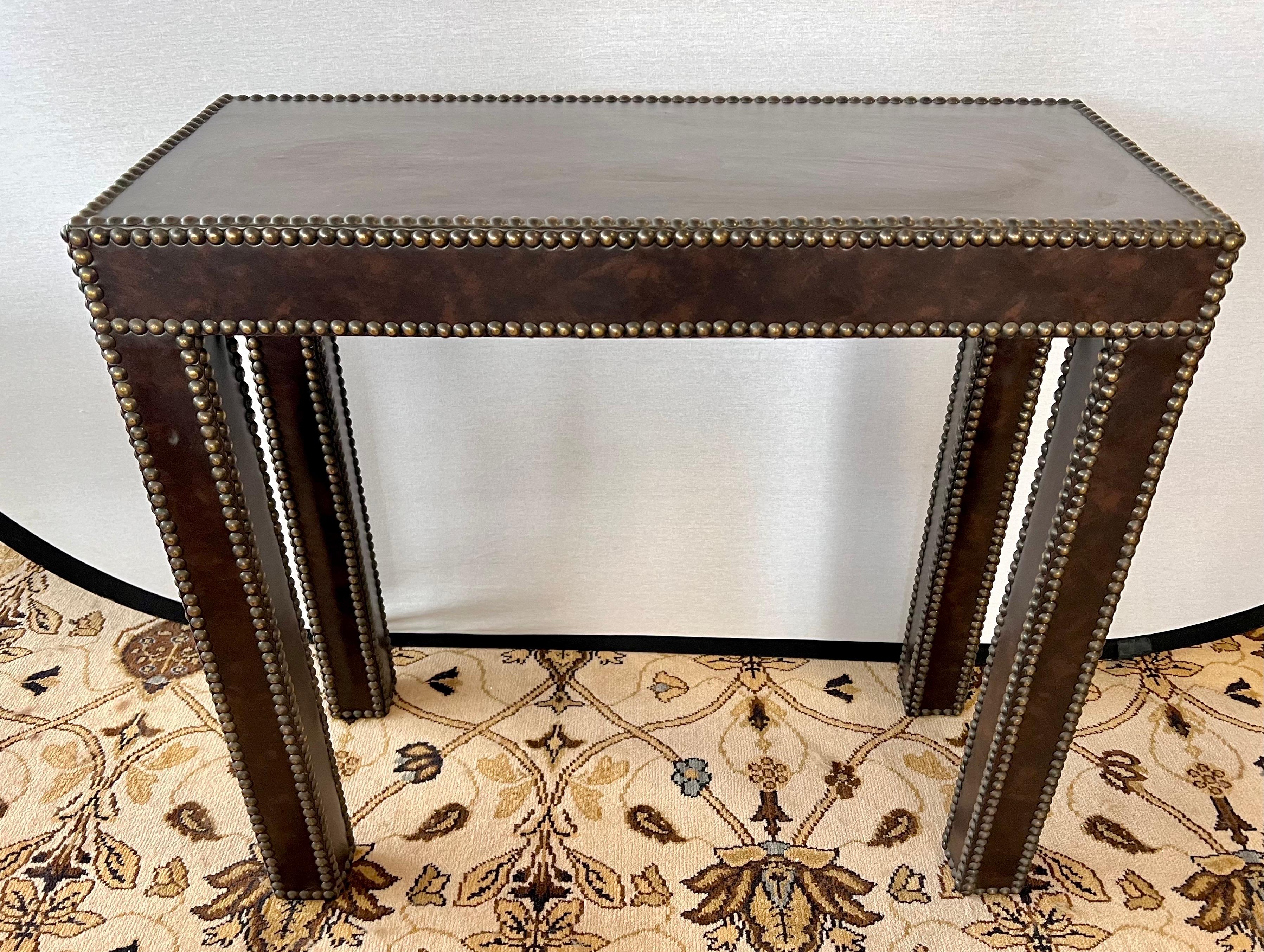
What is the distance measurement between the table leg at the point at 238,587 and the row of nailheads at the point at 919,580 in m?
0.69

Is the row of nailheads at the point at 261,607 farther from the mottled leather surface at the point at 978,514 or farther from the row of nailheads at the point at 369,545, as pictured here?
the mottled leather surface at the point at 978,514

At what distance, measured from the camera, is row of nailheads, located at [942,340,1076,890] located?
822 millimetres

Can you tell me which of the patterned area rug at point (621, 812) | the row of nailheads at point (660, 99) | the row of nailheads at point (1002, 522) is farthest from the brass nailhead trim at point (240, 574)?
the row of nailheads at point (1002, 522)

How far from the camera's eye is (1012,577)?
35.9 inches

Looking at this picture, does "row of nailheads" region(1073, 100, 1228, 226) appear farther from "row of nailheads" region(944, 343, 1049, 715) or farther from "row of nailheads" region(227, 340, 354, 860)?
"row of nailheads" region(227, 340, 354, 860)

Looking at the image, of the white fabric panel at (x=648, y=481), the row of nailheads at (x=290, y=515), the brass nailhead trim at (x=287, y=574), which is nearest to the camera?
the brass nailhead trim at (x=287, y=574)

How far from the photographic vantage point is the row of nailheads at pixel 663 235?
0.67 metres

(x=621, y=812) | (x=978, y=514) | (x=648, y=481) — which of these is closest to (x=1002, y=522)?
(x=978, y=514)

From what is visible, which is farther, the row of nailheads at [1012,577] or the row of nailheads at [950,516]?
the row of nailheads at [950,516]

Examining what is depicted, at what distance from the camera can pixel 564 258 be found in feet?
2.23

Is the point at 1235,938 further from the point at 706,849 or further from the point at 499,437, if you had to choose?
the point at 499,437

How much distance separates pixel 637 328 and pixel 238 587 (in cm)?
40

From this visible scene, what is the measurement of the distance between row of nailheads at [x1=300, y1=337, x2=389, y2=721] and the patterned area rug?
0.04 m

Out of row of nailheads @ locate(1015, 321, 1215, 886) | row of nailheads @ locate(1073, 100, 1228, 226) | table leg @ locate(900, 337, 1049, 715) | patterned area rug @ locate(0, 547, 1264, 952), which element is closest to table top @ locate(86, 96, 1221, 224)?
row of nailheads @ locate(1073, 100, 1228, 226)
